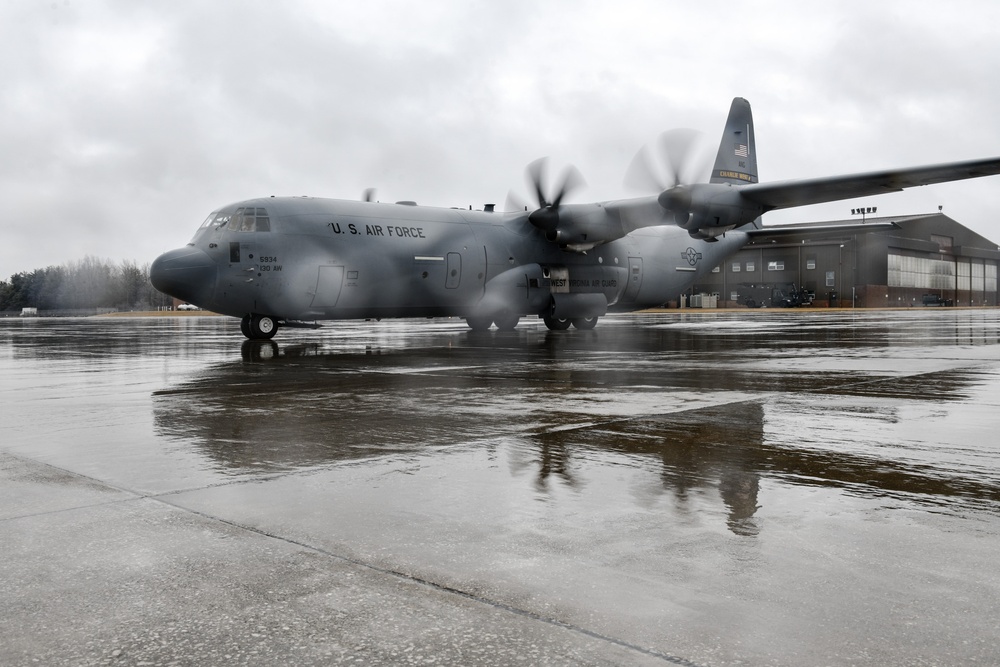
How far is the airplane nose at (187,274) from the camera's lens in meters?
19.7

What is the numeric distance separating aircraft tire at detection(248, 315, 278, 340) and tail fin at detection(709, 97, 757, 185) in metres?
15.6

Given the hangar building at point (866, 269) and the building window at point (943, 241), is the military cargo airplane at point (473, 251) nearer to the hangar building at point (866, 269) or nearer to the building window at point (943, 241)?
the hangar building at point (866, 269)

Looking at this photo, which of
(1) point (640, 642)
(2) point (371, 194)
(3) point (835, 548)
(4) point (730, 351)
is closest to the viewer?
(1) point (640, 642)

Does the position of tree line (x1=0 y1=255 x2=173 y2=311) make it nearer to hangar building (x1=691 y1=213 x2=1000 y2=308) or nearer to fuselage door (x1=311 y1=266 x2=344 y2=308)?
hangar building (x1=691 y1=213 x2=1000 y2=308)

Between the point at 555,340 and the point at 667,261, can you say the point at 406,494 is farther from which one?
the point at 667,261

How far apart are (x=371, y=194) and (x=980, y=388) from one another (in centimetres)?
1910

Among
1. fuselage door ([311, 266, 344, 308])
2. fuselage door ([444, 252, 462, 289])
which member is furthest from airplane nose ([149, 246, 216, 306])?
fuselage door ([444, 252, 462, 289])

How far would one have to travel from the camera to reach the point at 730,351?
55.3 ft

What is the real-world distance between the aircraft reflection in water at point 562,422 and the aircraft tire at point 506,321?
453 inches

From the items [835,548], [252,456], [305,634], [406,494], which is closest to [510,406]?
[252,456]

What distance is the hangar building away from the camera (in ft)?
262

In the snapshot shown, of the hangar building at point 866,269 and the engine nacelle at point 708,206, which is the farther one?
the hangar building at point 866,269

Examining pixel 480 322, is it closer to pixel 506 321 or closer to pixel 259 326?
pixel 506 321

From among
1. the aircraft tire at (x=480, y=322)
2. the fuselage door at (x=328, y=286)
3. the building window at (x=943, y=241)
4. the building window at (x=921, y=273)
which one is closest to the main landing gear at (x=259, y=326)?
the fuselage door at (x=328, y=286)
